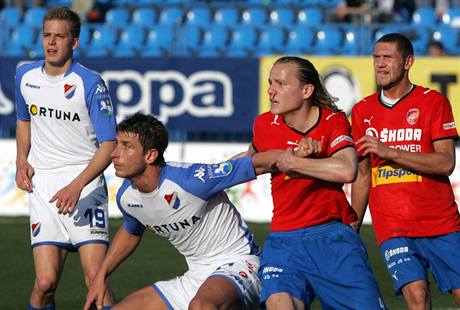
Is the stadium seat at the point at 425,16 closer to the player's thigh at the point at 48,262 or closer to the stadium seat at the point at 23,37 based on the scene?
the stadium seat at the point at 23,37

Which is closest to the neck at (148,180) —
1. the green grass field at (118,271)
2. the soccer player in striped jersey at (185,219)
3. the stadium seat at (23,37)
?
the soccer player in striped jersey at (185,219)

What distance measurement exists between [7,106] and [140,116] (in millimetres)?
9828

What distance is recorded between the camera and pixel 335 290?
6.51 m

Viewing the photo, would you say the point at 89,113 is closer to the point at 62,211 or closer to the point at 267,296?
the point at 62,211

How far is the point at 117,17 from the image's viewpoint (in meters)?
19.9

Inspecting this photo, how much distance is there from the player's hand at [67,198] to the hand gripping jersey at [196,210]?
502 millimetres

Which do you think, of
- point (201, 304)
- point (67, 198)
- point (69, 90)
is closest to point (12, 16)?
point (69, 90)

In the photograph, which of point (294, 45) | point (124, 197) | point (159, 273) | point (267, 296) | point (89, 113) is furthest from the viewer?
point (294, 45)

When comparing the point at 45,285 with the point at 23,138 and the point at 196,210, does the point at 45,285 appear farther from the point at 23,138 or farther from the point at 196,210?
the point at 196,210

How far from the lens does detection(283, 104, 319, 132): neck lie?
22.0 feet

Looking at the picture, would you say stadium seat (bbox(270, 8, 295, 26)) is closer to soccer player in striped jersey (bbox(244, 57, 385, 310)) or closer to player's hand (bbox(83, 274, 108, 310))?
soccer player in striped jersey (bbox(244, 57, 385, 310))

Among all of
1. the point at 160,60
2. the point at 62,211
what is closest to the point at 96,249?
the point at 62,211

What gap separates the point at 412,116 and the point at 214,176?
5.13ft

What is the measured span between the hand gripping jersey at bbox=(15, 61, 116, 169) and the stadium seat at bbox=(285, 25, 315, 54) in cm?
988
